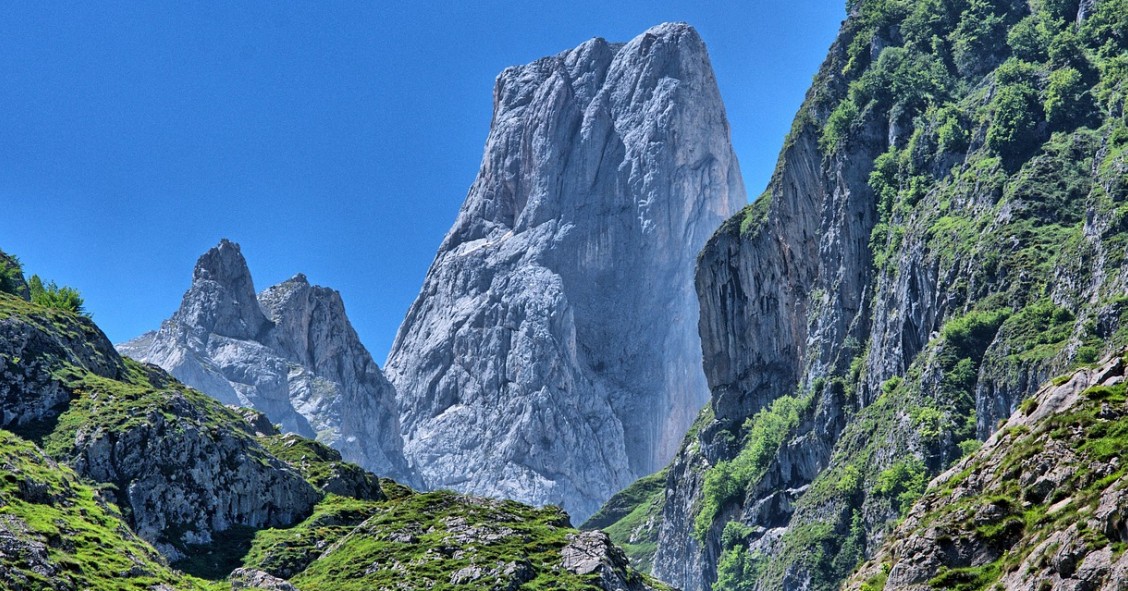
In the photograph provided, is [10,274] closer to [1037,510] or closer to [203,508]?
[203,508]

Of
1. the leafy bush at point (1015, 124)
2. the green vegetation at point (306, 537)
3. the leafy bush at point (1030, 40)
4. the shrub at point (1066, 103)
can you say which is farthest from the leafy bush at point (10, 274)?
the leafy bush at point (1030, 40)

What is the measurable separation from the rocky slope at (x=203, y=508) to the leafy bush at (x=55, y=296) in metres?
14.3

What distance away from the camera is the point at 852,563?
158250 mm

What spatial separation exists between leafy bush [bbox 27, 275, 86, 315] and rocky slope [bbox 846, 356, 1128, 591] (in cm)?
9636

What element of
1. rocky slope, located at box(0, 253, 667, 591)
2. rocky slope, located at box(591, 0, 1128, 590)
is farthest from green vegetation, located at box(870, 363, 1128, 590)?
rocky slope, located at box(591, 0, 1128, 590)

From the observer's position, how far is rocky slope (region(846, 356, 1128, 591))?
140ft

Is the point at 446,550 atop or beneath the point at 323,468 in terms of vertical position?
beneath

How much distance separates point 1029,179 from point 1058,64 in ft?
88.7

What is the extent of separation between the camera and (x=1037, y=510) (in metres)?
48.4

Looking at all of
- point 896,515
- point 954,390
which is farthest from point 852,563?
point 954,390

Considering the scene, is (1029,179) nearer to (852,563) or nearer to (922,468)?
(922,468)

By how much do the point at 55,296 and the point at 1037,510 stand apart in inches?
4293

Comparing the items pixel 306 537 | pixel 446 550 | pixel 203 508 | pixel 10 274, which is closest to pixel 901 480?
pixel 446 550

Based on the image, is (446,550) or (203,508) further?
(203,508)
